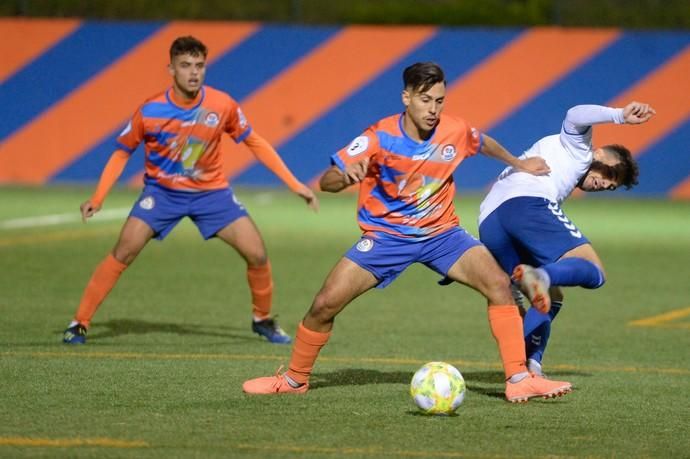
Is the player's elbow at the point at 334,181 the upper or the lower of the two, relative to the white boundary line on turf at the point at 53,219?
upper

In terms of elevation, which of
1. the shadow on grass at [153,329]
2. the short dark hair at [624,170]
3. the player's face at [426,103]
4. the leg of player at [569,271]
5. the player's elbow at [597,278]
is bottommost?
the shadow on grass at [153,329]

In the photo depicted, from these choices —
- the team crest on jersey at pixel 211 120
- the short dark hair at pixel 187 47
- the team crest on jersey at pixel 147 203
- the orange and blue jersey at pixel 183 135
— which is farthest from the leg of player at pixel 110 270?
the short dark hair at pixel 187 47

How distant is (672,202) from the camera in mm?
24266

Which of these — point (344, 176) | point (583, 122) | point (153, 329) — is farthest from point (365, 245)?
point (153, 329)

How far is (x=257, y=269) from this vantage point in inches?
416

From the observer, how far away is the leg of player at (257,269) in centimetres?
1040

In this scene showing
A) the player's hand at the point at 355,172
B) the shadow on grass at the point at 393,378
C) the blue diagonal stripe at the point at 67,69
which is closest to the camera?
the player's hand at the point at 355,172

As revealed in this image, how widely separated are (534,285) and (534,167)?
39.7 inches

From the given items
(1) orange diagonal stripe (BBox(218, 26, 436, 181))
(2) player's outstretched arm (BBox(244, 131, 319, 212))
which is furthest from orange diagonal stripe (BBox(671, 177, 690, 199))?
(2) player's outstretched arm (BBox(244, 131, 319, 212))

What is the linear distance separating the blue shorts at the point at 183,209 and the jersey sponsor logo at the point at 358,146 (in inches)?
110

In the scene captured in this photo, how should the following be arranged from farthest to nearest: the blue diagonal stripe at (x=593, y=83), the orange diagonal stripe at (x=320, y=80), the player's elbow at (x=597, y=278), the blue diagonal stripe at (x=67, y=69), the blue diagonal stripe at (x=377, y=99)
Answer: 1. the blue diagonal stripe at (x=67, y=69)
2. the orange diagonal stripe at (x=320, y=80)
3. the blue diagonal stripe at (x=377, y=99)
4. the blue diagonal stripe at (x=593, y=83)
5. the player's elbow at (x=597, y=278)

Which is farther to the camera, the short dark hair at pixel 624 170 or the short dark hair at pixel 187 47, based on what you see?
the short dark hair at pixel 187 47

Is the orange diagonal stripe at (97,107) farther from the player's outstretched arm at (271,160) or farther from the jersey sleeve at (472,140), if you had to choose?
the jersey sleeve at (472,140)

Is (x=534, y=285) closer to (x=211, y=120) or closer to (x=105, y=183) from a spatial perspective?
(x=211, y=120)
